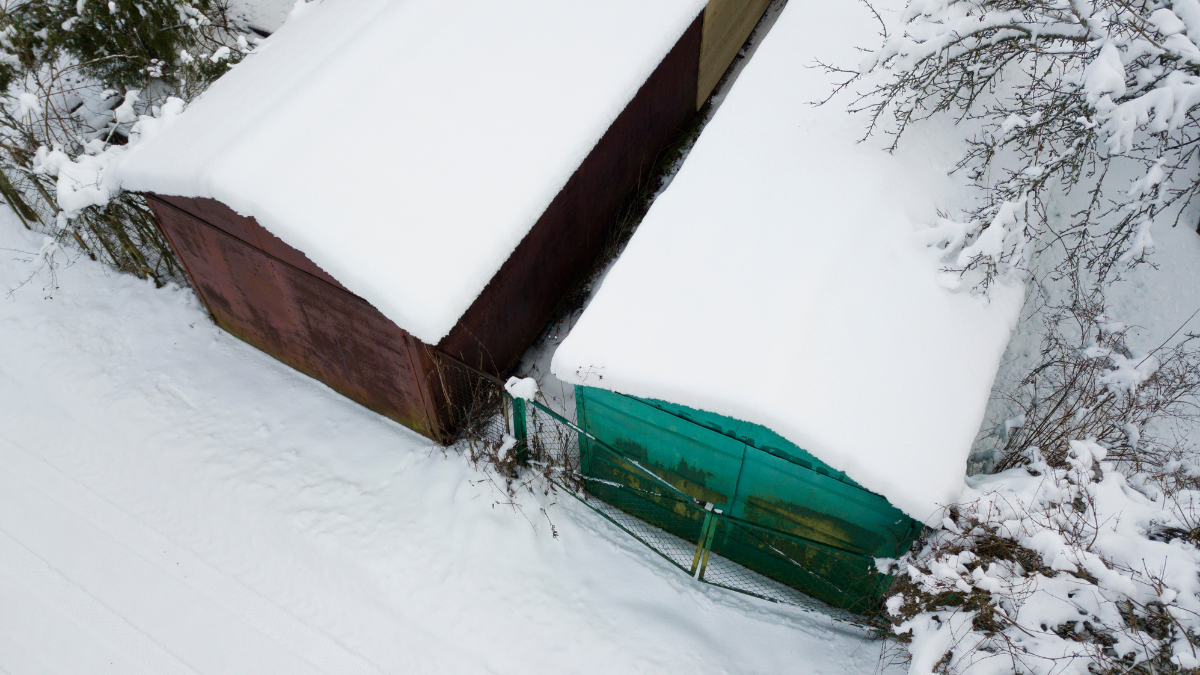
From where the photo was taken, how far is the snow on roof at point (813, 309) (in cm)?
542

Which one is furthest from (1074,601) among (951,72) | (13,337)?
(13,337)

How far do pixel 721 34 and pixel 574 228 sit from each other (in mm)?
4457

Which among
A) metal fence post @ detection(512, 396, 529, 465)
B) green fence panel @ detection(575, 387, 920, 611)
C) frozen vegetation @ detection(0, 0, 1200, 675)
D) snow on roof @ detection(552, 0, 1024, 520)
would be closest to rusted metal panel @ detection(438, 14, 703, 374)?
frozen vegetation @ detection(0, 0, 1200, 675)

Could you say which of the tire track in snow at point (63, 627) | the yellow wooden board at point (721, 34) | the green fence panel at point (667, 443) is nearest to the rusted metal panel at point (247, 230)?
the green fence panel at point (667, 443)

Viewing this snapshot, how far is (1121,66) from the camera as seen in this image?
5.38 m

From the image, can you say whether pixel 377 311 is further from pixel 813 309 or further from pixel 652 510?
pixel 813 309

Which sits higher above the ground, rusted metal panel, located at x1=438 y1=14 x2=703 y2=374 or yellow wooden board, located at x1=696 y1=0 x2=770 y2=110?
yellow wooden board, located at x1=696 y1=0 x2=770 y2=110

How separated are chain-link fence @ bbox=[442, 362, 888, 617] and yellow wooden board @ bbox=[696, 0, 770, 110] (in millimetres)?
5957

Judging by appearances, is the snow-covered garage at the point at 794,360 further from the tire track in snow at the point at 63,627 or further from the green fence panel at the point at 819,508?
the tire track in snow at the point at 63,627

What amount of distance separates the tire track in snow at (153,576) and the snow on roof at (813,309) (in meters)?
3.50

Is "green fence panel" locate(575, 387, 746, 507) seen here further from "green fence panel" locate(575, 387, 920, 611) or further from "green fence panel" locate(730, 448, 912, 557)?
"green fence panel" locate(730, 448, 912, 557)

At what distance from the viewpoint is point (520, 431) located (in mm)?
7082

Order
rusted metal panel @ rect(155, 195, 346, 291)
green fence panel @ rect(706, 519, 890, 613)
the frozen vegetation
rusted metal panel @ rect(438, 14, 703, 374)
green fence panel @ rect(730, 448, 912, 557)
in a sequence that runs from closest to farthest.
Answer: the frozen vegetation < green fence panel @ rect(730, 448, 912, 557) < green fence panel @ rect(706, 519, 890, 613) < rusted metal panel @ rect(155, 195, 346, 291) < rusted metal panel @ rect(438, 14, 703, 374)

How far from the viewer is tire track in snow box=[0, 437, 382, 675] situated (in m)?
6.30
